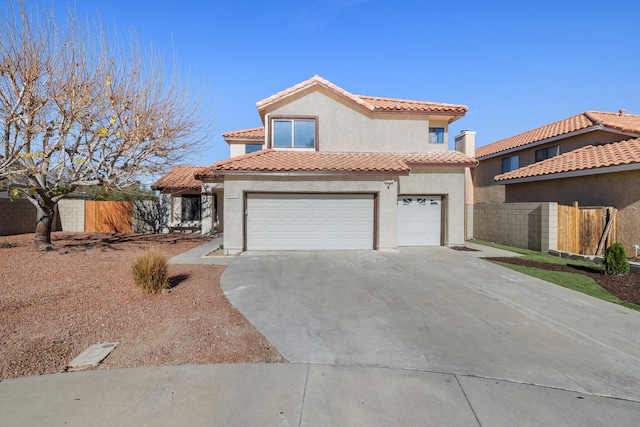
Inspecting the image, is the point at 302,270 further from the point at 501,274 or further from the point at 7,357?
the point at 7,357

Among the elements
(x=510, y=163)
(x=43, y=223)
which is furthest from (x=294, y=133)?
(x=510, y=163)

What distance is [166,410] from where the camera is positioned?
307cm

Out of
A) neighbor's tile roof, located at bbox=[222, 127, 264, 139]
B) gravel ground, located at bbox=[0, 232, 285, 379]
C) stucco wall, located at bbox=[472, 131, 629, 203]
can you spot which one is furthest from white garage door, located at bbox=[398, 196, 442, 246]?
neighbor's tile roof, located at bbox=[222, 127, 264, 139]

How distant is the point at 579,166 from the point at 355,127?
31.5 ft

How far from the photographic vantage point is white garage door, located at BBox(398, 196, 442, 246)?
14203mm

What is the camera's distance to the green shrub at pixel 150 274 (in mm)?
6684

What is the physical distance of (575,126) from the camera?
685 inches

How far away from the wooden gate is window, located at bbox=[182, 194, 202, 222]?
143 inches

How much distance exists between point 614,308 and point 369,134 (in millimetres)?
10782

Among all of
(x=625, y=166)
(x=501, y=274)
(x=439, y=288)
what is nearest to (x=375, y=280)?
(x=439, y=288)

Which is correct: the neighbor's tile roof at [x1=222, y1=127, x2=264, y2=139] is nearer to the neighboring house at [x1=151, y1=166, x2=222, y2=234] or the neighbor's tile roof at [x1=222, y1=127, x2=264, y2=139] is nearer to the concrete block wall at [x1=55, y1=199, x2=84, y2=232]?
the neighboring house at [x1=151, y1=166, x2=222, y2=234]

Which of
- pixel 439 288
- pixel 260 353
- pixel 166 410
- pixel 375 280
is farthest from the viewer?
pixel 375 280

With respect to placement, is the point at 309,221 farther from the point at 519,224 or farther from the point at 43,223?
the point at 43,223

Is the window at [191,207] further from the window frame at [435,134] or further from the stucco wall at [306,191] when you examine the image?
the window frame at [435,134]
